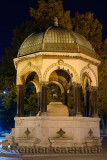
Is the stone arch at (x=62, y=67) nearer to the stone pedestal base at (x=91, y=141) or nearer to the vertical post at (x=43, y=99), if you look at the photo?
the vertical post at (x=43, y=99)

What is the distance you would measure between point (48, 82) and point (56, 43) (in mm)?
2390

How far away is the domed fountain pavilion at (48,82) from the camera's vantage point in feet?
46.3

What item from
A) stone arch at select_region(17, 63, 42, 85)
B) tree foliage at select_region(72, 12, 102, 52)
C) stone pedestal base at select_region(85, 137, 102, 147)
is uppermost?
tree foliage at select_region(72, 12, 102, 52)

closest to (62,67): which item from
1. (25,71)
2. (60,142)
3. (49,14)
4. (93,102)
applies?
Answer: (25,71)

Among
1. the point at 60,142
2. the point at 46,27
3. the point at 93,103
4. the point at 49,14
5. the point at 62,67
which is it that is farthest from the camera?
the point at 49,14

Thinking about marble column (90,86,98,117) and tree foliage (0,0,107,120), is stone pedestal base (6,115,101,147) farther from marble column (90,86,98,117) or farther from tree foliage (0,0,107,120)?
tree foliage (0,0,107,120)

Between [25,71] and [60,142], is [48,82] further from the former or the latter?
[60,142]

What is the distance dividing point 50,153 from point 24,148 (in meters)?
1.84

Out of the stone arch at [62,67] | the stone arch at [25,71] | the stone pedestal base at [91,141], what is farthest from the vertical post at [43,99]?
the stone pedestal base at [91,141]

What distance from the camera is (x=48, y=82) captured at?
15281 mm

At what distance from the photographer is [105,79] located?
24.4 meters

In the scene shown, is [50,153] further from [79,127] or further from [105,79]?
[105,79]

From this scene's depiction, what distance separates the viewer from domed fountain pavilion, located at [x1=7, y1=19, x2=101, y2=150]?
14.1 m

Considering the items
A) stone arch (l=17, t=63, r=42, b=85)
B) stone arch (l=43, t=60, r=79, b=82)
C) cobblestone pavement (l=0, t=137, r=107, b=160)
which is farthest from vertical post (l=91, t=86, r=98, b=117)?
cobblestone pavement (l=0, t=137, r=107, b=160)
